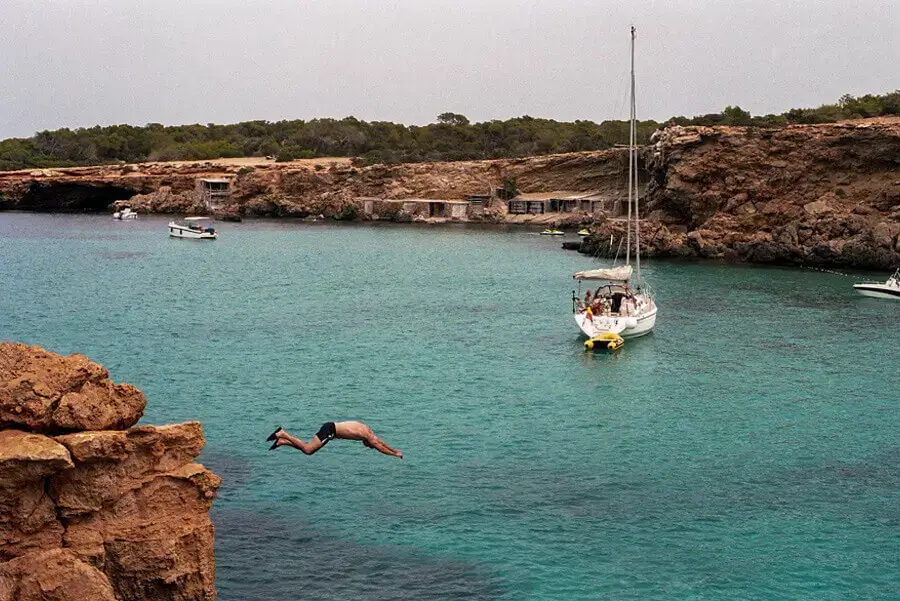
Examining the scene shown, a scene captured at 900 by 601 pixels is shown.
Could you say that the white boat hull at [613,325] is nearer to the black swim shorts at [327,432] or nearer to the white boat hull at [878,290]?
the white boat hull at [878,290]

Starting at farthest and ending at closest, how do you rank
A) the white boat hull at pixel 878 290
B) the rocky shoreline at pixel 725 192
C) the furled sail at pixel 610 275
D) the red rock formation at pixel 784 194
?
the rocky shoreline at pixel 725 192 < the red rock formation at pixel 784 194 < the white boat hull at pixel 878 290 < the furled sail at pixel 610 275

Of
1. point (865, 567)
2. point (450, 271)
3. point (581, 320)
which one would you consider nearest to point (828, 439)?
point (865, 567)

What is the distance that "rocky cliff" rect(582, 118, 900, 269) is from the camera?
80812 millimetres

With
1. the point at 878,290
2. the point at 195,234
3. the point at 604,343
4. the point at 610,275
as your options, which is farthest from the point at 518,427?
the point at 195,234

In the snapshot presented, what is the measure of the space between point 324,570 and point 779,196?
75.9m

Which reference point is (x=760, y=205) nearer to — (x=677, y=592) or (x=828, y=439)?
(x=828, y=439)

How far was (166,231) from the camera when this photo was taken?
392 ft

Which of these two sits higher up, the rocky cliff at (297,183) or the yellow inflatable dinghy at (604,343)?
the rocky cliff at (297,183)

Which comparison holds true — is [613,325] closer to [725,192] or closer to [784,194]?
[784,194]

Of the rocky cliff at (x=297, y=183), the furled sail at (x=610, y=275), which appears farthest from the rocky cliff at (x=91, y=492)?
the rocky cliff at (x=297, y=183)

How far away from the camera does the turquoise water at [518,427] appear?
2202 centimetres

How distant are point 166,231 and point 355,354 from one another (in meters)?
80.2

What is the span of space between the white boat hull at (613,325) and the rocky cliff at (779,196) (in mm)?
35238

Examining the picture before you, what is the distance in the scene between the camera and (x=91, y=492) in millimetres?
14695
